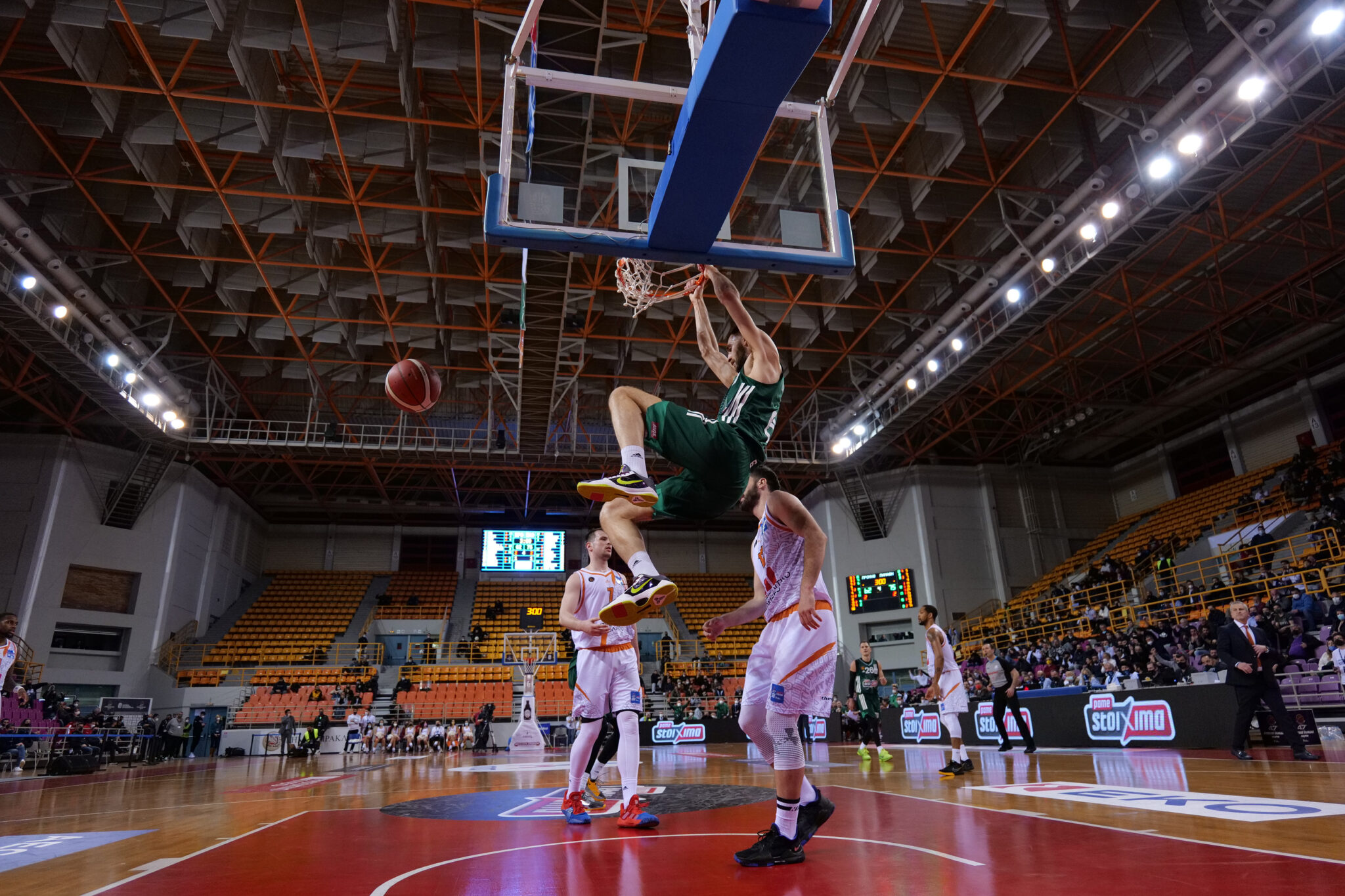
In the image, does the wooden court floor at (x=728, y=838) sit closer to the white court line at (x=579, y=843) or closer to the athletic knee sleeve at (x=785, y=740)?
the white court line at (x=579, y=843)

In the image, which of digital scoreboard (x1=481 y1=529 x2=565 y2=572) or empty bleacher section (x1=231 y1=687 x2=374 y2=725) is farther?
digital scoreboard (x1=481 y1=529 x2=565 y2=572)

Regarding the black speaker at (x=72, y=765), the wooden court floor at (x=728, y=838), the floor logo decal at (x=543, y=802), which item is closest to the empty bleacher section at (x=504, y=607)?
the black speaker at (x=72, y=765)

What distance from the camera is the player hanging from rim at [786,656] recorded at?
12.2ft

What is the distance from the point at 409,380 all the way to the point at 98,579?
1666 centimetres

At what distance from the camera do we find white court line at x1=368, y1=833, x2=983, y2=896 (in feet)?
10.4

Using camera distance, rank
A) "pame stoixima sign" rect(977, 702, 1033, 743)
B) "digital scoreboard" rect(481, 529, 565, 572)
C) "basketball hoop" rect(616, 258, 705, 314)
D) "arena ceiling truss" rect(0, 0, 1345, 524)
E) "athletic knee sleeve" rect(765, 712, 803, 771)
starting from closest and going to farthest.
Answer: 1. "athletic knee sleeve" rect(765, 712, 803, 771)
2. "basketball hoop" rect(616, 258, 705, 314)
3. "arena ceiling truss" rect(0, 0, 1345, 524)
4. "pame stoixima sign" rect(977, 702, 1033, 743)
5. "digital scoreboard" rect(481, 529, 565, 572)

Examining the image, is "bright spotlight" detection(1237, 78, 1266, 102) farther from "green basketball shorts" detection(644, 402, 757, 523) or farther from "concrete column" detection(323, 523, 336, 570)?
"concrete column" detection(323, 523, 336, 570)

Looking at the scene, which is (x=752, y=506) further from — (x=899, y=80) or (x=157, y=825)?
(x=899, y=80)

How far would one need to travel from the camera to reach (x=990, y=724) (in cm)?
1330

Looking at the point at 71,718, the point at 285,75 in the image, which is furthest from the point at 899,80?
the point at 71,718

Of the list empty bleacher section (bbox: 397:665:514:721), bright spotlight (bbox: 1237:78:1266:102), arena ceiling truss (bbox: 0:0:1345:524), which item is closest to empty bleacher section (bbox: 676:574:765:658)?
empty bleacher section (bbox: 397:665:514:721)

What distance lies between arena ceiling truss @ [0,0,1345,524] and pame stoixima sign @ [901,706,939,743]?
797 cm

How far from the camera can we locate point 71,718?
16.9 m

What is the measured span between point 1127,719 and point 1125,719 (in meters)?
0.04
